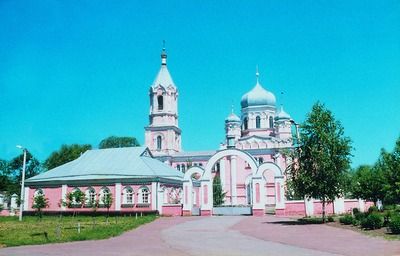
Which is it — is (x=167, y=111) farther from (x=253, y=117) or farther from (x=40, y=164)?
(x=40, y=164)

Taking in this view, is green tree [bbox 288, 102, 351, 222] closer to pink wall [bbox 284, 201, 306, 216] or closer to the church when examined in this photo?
the church

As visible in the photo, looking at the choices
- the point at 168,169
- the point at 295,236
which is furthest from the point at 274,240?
the point at 168,169

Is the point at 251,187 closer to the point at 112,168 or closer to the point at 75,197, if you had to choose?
the point at 112,168

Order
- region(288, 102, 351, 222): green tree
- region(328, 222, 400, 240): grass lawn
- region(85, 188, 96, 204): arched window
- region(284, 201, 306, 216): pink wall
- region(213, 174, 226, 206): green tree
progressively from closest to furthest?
region(328, 222, 400, 240): grass lawn → region(288, 102, 351, 222): green tree → region(284, 201, 306, 216): pink wall → region(85, 188, 96, 204): arched window → region(213, 174, 226, 206): green tree

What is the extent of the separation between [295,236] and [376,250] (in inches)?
217

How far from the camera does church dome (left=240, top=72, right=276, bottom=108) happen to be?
7850cm

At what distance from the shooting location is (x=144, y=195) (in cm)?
4494

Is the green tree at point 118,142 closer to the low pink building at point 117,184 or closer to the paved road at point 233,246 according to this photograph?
the low pink building at point 117,184

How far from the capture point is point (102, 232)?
71.3 ft

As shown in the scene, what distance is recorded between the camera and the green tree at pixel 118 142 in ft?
291

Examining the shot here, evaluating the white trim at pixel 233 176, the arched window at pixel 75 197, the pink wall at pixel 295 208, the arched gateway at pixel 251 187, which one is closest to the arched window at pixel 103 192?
the arched window at pixel 75 197

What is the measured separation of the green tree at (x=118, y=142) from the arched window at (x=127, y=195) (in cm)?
4319

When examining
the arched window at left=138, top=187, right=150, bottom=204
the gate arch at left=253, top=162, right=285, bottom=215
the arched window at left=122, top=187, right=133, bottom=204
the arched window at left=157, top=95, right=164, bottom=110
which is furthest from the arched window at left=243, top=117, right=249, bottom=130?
the arched window at left=122, top=187, right=133, bottom=204

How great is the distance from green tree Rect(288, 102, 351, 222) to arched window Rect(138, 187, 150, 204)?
62.2 feet
